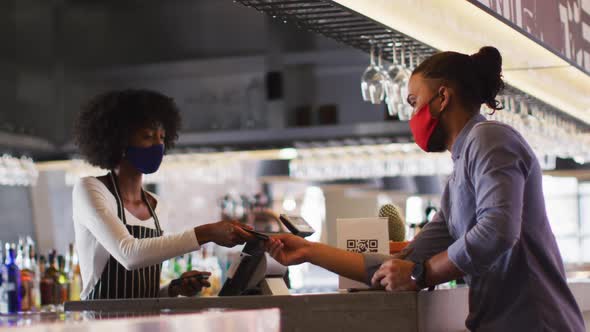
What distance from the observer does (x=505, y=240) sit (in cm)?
221

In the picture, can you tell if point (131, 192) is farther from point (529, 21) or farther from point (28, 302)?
point (28, 302)

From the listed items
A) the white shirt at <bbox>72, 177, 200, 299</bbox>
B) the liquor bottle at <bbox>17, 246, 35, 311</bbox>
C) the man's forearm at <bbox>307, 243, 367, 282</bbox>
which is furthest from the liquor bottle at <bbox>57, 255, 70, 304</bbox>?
the man's forearm at <bbox>307, 243, 367, 282</bbox>

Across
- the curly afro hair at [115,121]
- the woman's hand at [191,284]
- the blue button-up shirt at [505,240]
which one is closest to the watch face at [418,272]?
the blue button-up shirt at [505,240]

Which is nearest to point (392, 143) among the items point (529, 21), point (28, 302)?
point (28, 302)

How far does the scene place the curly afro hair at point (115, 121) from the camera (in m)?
3.57

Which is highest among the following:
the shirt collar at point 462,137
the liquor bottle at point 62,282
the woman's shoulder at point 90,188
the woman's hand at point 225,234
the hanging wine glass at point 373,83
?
the hanging wine glass at point 373,83

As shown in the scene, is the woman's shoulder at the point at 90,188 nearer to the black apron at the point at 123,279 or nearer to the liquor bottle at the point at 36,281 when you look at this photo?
the black apron at the point at 123,279

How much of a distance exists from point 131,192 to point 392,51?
4.09ft

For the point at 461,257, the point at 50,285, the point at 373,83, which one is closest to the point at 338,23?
the point at 373,83

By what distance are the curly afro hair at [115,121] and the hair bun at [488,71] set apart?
137 cm

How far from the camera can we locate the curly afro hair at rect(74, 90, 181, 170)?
3574 millimetres

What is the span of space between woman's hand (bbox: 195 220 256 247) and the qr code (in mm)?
280

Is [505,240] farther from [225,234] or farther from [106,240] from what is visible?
[106,240]

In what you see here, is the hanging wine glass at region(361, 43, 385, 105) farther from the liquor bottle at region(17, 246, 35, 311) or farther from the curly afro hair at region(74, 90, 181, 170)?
the liquor bottle at region(17, 246, 35, 311)
